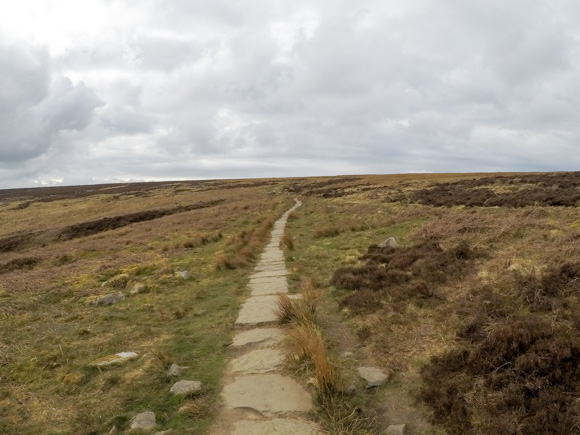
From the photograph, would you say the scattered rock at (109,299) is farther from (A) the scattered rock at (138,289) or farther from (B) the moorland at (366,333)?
(A) the scattered rock at (138,289)

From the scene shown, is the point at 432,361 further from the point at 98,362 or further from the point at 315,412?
the point at 98,362

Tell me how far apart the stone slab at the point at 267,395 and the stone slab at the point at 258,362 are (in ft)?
0.67

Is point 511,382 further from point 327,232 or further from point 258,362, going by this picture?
point 327,232

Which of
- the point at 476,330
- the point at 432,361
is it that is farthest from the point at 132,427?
Answer: the point at 476,330

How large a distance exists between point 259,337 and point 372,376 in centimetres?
287

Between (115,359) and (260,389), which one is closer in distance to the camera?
(260,389)

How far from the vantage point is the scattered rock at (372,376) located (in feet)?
19.4

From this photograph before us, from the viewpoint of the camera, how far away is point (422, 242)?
13.9m

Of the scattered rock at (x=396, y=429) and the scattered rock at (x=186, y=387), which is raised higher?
the scattered rock at (x=396, y=429)

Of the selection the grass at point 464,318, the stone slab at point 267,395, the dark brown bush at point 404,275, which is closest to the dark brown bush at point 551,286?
the grass at point 464,318

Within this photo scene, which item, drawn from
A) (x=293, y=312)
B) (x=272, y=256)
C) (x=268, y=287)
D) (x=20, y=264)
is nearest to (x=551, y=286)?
(x=293, y=312)

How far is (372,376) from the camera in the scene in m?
6.08

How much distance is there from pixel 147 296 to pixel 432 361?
944 centimetres

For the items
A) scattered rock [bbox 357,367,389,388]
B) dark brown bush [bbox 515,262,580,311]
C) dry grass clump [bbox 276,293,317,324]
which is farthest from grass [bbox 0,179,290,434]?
dark brown bush [bbox 515,262,580,311]
